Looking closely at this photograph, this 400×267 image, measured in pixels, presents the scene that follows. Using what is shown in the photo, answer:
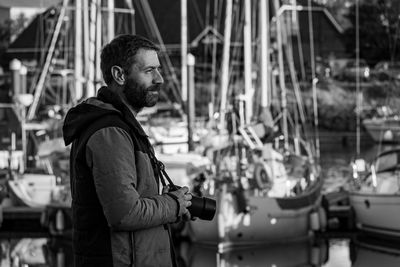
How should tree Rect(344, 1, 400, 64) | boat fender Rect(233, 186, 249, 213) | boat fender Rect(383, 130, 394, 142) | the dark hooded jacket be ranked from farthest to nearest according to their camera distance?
tree Rect(344, 1, 400, 64), boat fender Rect(383, 130, 394, 142), boat fender Rect(233, 186, 249, 213), the dark hooded jacket

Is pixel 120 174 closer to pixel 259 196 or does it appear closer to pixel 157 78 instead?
pixel 157 78

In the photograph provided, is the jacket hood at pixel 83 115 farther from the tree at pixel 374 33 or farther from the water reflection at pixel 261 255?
the tree at pixel 374 33

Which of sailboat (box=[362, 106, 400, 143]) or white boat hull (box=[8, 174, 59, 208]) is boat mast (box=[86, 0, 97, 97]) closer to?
white boat hull (box=[8, 174, 59, 208])

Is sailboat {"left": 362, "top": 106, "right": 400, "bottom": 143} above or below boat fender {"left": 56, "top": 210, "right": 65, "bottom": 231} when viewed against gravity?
below

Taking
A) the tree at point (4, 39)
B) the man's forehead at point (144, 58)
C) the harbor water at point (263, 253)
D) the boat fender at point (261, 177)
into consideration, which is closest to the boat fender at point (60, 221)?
the harbor water at point (263, 253)

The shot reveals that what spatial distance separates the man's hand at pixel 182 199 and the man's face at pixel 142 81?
1.04 ft

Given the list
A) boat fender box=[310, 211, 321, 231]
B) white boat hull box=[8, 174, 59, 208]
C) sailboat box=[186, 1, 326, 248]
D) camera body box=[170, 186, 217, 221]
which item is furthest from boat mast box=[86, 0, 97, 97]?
camera body box=[170, 186, 217, 221]

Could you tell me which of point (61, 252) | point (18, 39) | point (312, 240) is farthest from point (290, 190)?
point (18, 39)

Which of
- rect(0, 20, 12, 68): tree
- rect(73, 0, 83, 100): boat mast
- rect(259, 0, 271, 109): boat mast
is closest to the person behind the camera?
rect(259, 0, 271, 109): boat mast

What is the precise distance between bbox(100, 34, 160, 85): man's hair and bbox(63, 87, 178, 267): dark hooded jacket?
100mm

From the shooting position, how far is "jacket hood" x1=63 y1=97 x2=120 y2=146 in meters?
3.38

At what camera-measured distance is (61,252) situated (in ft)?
53.2

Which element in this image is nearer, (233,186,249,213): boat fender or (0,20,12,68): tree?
(233,186,249,213): boat fender

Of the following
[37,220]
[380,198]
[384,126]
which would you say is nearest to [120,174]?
[380,198]
